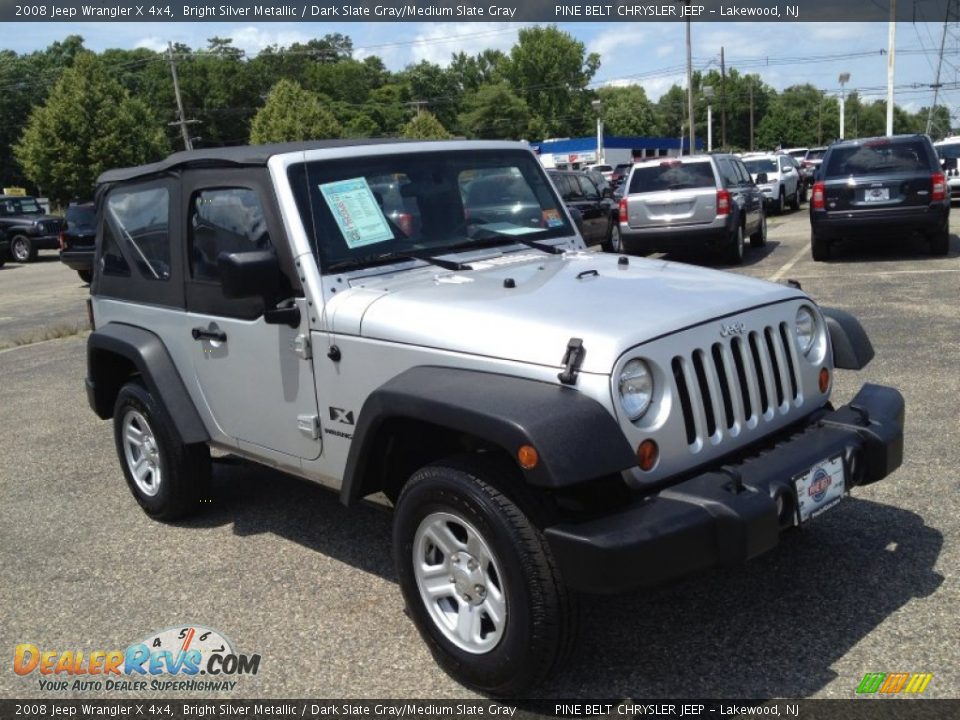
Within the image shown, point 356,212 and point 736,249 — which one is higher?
point 356,212

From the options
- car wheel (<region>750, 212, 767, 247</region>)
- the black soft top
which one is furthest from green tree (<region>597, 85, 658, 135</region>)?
the black soft top

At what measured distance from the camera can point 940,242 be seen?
13828 millimetres

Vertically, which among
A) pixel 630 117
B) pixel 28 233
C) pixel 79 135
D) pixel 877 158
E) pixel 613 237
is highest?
pixel 630 117

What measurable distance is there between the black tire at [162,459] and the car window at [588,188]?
13875mm

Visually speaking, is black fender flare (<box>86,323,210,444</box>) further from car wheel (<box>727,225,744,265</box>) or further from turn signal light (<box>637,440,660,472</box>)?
car wheel (<box>727,225,744,265</box>)

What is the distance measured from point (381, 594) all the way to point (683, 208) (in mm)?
11510

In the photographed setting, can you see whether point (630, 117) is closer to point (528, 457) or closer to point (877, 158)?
point (877, 158)

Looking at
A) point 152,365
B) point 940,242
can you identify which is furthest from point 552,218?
point 940,242

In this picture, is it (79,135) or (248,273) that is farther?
(79,135)

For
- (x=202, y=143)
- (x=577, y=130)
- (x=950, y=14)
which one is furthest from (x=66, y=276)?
(x=577, y=130)

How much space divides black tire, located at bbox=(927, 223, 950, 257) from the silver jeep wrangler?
1064cm

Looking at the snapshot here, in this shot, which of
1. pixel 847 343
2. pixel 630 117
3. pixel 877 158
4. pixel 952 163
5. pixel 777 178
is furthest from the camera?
pixel 630 117

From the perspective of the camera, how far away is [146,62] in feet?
305

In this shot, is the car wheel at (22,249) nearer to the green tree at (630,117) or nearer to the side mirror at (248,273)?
the side mirror at (248,273)
